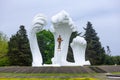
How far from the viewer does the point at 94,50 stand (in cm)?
6303

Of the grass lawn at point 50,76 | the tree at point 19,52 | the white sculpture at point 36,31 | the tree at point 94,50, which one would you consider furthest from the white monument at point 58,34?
the tree at point 94,50

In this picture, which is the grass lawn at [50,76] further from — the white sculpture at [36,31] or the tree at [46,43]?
the tree at [46,43]

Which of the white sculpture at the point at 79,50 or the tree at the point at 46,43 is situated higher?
the tree at the point at 46,43

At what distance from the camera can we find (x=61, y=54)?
32.5 metres

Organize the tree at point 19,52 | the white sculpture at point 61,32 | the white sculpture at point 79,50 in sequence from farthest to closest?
the tree at point 19,52
the white sculpture at point 79,50
the white sculpture at point 61,32

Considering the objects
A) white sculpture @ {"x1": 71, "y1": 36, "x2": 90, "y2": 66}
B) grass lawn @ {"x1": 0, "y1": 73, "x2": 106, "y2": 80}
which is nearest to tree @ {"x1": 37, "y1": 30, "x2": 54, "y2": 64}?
white sculpture @ {"x1": 71, "y1": 36, "x2": 90, "y2": 66}

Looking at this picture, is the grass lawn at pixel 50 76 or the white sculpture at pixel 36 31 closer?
the grass lawn at pixel 50 76

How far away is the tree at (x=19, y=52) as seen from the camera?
180 ft

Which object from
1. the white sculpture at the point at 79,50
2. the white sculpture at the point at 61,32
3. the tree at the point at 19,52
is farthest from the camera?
the tree at the point at 19,52

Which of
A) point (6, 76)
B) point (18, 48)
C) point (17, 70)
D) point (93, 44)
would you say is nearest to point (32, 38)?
point (17, 70)

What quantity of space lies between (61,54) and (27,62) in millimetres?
24306

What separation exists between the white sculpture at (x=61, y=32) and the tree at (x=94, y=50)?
2821cm

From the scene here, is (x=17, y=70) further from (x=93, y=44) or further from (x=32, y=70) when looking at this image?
(x=93, y=44)

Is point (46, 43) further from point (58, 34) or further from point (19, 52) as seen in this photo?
point (58, 34)
